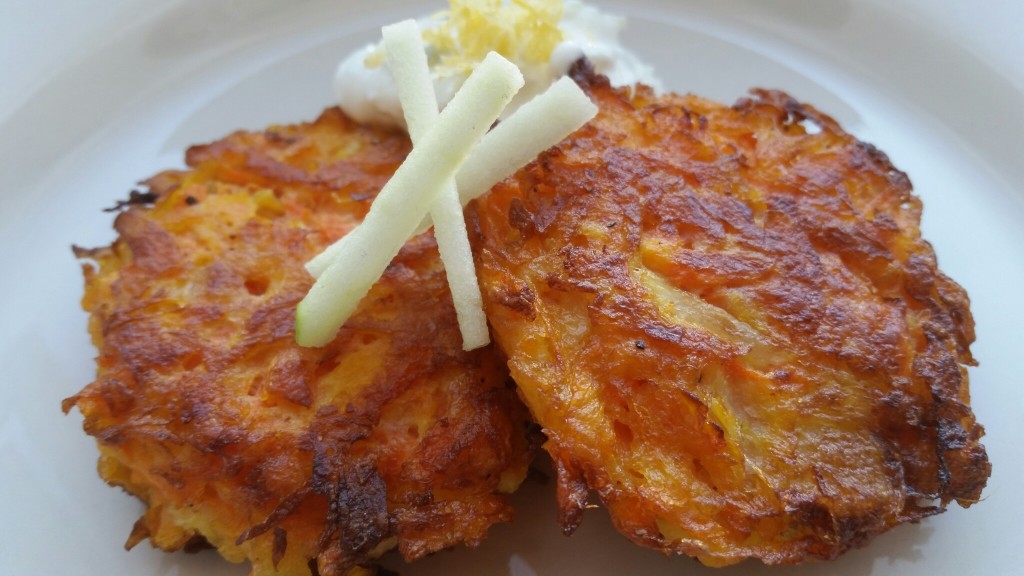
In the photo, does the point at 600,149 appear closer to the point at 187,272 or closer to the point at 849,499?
the point at 849,499

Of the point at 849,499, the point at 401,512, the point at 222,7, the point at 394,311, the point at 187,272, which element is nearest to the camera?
the point at 849,499

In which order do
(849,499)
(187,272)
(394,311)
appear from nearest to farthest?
(849,499), (394,311), (187,272)

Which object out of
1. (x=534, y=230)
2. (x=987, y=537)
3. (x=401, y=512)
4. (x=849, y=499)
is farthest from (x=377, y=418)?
(x=987, y=537)

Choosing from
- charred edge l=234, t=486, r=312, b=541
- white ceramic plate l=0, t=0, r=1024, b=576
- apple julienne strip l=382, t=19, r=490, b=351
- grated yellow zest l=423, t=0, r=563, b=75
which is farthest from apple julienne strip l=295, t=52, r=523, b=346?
grated yellow zest l=423, t=0, r=563, b=75

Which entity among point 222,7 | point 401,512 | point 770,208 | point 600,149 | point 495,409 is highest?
point 222,7

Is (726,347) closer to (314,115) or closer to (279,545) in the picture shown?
(279,545)

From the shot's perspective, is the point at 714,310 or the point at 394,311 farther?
the point at 394,311

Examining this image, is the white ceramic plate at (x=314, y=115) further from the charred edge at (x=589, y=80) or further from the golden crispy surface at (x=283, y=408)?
the charred edge at (x=589, y=80)
